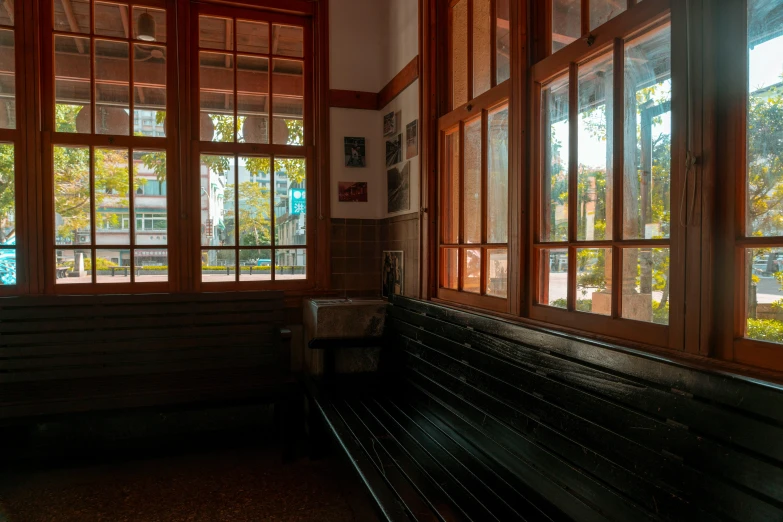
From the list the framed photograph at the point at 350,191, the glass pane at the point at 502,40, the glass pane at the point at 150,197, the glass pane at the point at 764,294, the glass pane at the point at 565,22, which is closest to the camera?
the glass pane at the point at 764,294

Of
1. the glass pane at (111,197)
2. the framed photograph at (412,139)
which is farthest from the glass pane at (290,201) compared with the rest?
the glass pane at (111,197)

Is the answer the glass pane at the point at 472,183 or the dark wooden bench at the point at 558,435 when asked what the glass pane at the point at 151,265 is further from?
the glass pane at the point at 472,183

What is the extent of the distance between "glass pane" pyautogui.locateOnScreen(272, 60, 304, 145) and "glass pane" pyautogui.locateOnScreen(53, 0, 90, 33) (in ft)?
4.39

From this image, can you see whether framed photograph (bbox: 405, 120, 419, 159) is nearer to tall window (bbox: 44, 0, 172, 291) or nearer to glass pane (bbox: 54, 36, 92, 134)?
tall window (bbox: 44, 0, 172, 291)

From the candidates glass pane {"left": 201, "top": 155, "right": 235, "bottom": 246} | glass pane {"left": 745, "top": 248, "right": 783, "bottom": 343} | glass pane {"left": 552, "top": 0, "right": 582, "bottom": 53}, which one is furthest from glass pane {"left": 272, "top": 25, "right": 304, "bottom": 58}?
glass pane {"left": 745, "top": 248, "right": 783, "bottom": 343}

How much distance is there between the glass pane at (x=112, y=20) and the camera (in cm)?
368

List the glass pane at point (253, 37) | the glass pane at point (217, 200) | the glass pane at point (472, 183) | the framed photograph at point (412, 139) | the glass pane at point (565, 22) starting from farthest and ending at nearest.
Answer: the glass pane at point (253, 37), the glass pane at point (217, 200), the framed photograph at point (412, 139), the glass pane at point (472, 183), the glass pane at point (565, 22)

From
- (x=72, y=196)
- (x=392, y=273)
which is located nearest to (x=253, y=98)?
(x=72, y=196)

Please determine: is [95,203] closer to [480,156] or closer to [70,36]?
[70,36]

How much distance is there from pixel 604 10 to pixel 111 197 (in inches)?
133

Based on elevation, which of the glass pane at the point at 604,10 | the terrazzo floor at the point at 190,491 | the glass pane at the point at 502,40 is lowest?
the terrazzo floor at the point at 190,491

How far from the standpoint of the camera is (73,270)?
3.64m

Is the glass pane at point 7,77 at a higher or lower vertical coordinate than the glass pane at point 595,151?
higher

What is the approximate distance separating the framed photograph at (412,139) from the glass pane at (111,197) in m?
2.04
